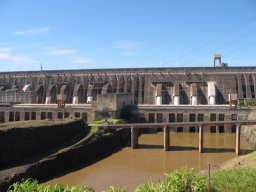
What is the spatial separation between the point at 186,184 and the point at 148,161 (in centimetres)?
1706

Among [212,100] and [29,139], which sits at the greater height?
[212,100]

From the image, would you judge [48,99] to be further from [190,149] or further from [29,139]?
[29,139]

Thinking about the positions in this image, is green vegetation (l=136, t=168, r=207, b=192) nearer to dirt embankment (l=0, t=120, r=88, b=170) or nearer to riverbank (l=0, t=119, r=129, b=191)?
riverbank (l=0, t=119, r=129, b=191)

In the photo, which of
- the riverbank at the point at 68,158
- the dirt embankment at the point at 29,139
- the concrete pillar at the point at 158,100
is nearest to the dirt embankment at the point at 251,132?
the riverbank at the point at 68,158

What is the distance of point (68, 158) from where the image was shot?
28.6 m

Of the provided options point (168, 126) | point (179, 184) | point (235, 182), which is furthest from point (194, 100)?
point (179, 184)

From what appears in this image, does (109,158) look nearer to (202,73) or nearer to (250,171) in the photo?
(250,171)

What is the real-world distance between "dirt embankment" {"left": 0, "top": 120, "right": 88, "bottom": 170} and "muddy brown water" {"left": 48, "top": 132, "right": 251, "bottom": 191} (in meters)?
3.49

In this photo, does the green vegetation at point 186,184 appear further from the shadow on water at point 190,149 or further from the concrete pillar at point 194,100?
the concrete pillar at point 194,100

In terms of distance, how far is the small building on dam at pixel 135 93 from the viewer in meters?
47.7

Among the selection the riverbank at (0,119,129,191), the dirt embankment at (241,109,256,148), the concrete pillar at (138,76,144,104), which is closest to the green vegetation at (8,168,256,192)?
the riverbank at (0,119,129,191)

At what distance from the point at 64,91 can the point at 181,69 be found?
65.3 feet

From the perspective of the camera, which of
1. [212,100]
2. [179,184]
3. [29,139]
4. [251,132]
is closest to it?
[179,184]

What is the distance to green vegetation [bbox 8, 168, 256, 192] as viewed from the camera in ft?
39.2
